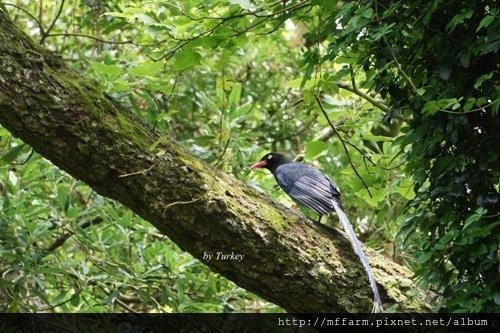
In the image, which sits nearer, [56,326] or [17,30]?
[17,30]

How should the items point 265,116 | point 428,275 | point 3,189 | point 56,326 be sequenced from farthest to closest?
point 265,116
point 3,189
point 56,326
point 428,275

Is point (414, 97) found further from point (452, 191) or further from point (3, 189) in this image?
point (3, 189)

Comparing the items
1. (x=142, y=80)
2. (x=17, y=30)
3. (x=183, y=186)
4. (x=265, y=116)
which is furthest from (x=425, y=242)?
(x=265, y=116)

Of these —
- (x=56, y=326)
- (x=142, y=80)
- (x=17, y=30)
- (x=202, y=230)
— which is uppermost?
(x=142, y=80)

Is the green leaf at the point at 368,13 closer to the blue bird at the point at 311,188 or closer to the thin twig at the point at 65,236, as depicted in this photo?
the blue bird at the point at 311,188

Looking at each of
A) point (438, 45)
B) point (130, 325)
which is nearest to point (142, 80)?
point (130, 325)

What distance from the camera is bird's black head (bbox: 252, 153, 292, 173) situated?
4539 millimetres

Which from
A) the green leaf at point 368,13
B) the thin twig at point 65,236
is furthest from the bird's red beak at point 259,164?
the green leaf at point 368,13

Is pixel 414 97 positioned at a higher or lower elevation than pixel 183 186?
higher

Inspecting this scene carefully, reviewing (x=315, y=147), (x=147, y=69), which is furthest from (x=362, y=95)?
(x=147, y=69)

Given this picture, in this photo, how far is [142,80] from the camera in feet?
11.8

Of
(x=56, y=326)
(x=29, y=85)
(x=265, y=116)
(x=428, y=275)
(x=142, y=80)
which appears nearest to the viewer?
(x=29, y=85)

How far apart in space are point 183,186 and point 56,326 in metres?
1.39

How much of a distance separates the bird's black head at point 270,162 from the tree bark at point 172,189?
4.61 ft
